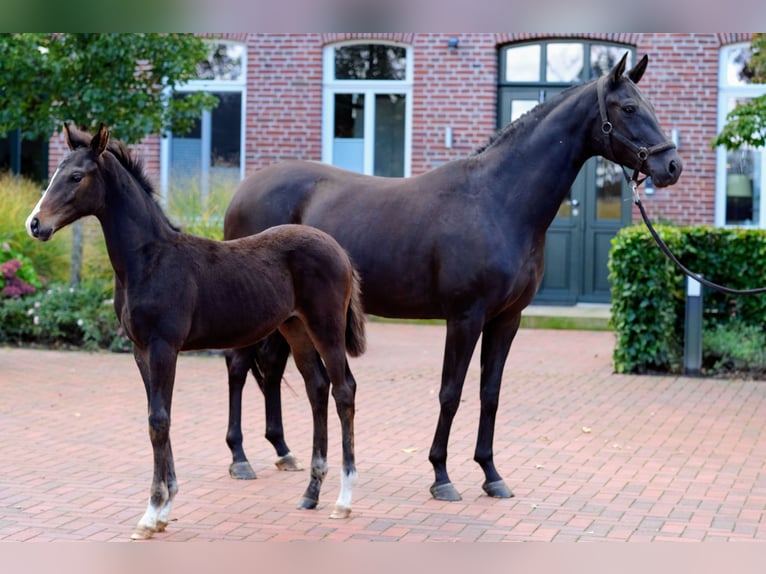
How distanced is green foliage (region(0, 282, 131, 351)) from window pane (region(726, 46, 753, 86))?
29.3 feet

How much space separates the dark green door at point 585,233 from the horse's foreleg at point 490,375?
9.72 m

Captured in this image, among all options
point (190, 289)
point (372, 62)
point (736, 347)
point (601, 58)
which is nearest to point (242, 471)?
point (190, 289)

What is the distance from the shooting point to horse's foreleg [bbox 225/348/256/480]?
6.39m

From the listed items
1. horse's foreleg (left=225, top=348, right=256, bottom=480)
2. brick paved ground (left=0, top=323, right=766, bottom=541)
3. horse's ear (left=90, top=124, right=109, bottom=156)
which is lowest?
brick paved ground (left=0, top=323, right=766, bottom=541)

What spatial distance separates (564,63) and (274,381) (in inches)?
409

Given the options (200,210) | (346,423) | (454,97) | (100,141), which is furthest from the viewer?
(454,97)

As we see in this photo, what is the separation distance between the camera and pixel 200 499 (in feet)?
19.0

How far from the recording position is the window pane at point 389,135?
16297 mm

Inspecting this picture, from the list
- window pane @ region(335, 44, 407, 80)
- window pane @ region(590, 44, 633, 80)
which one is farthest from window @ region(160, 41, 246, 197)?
window pane @ region(590, 44, 633, 80)

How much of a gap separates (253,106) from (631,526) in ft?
39.8

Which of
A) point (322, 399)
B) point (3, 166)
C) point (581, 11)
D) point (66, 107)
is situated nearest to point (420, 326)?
point (66, 107)

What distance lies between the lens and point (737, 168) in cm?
1545

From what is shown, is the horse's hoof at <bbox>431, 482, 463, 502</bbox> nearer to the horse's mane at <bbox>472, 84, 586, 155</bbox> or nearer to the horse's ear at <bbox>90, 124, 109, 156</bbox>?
the horse's mane at <bbox>472, 84, 586, 155</bbox>

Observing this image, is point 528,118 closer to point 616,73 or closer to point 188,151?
point 616,73
